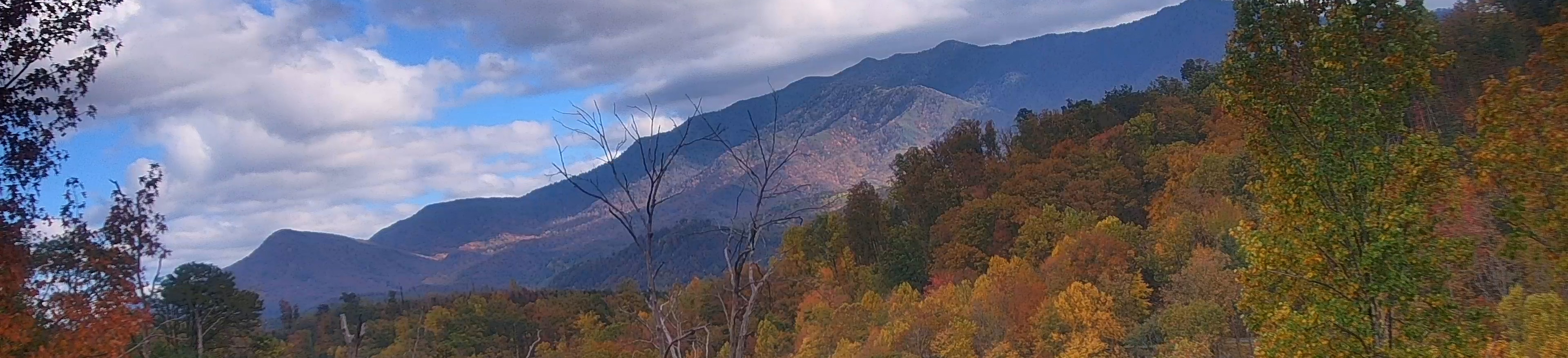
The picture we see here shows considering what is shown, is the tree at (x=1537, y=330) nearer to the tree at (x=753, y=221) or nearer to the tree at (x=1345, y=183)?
the tree at (x=1345, y=183)

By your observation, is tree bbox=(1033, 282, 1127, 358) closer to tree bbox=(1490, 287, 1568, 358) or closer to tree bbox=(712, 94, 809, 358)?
tree bbox=(1490, 287, 1568, 358)

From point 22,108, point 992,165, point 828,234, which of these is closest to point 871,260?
point 828,234

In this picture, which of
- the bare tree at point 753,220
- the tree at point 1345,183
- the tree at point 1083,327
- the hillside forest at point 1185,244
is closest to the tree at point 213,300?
the hillside forest at point 1185,244

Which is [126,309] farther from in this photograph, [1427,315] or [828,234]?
[828,234]

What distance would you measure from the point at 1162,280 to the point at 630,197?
40.2 metres

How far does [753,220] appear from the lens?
4.91 metres

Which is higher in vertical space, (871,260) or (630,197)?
(630,197)

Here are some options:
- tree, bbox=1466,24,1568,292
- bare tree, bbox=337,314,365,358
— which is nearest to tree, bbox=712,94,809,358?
bare tree, bbox=337,314,365,358

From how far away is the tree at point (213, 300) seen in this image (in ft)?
116

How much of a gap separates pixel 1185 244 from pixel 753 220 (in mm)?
39300

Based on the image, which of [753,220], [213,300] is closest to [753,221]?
[753,220]

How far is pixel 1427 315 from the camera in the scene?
487 inches

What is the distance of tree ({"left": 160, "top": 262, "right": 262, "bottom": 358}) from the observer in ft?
116

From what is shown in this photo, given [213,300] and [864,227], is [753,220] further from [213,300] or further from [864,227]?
[864,227]
